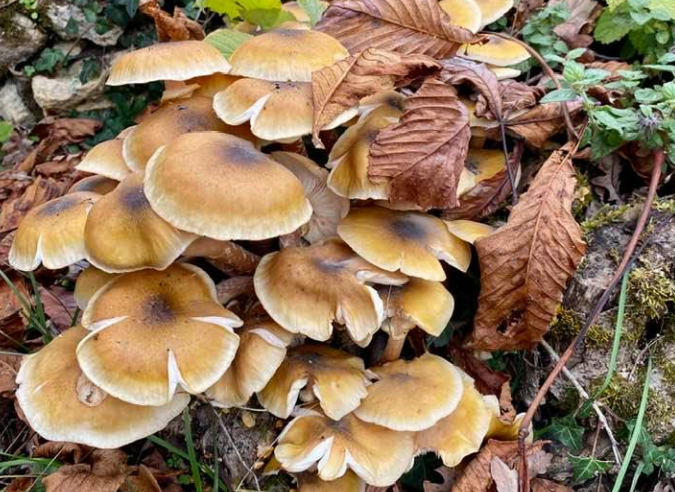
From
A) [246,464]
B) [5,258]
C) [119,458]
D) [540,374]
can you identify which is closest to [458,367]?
[540,374]

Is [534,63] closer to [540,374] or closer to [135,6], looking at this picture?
[540,374]

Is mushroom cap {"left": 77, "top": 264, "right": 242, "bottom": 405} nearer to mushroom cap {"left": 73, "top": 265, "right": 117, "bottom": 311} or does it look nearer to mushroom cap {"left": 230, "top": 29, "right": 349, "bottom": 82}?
mushroom cap {"left": 73, "top": 265, "right": 117, "bottom": 311}

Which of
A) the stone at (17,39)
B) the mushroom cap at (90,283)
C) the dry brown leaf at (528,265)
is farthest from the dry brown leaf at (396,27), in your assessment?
the stone at (17,39)

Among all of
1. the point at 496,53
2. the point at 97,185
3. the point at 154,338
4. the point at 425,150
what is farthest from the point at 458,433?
the point at 97,185

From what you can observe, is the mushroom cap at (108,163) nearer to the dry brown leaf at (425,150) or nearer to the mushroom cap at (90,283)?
the mushroom cap at (90,283)

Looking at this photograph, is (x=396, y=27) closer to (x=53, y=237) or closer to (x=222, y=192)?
(x=222, y=192)

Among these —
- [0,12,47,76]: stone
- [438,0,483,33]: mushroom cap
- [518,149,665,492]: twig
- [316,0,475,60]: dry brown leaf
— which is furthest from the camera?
[0,12,47,76]: stone

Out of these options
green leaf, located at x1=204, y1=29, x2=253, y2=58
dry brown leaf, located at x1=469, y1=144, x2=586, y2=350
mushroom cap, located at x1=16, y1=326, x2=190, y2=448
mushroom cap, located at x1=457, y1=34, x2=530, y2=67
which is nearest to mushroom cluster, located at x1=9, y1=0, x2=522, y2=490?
mushroom cap, located at x1=16, y1=326, x2=190, y2=448
